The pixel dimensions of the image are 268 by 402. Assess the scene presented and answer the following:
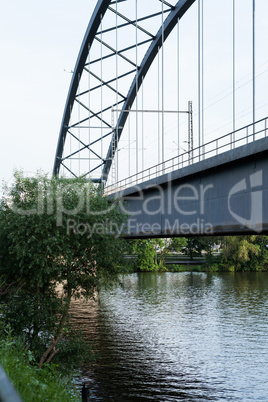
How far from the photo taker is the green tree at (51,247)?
19734mm

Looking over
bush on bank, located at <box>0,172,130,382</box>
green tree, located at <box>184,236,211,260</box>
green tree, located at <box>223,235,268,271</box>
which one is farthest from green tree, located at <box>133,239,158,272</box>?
bush on bank, located at <box>0,172,130,382</box>

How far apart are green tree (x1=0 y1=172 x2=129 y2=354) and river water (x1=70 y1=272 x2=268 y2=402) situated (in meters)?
3.28

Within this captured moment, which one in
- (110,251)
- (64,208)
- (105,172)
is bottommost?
(110,251)

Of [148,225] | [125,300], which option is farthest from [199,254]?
[148,225]

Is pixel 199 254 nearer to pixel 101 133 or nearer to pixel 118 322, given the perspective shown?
pixel 101 133

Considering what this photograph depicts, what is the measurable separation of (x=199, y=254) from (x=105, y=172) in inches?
1369

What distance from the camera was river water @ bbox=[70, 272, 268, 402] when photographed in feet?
61.1

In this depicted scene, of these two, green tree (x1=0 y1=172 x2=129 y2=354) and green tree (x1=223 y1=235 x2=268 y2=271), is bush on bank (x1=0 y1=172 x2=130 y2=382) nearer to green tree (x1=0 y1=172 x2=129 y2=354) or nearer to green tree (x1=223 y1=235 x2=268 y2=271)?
green tree (x1=0 y1=172 x2=129 y2=354)

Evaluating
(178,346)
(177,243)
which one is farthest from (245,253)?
(178,346)

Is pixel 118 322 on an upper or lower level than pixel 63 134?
lower

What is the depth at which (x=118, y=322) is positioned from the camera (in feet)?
105

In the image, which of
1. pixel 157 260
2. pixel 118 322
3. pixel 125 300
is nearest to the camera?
pixel 118 322

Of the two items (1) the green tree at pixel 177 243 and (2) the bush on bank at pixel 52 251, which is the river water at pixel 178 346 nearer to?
(2) the bush on bank at pixel 52 251

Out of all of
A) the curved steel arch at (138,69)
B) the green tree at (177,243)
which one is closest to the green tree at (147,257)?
the green tree at (177,243)
